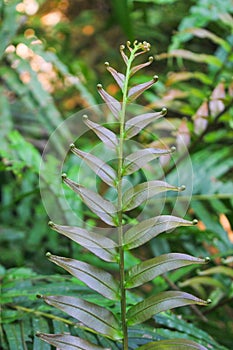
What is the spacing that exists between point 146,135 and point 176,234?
11.3 inches

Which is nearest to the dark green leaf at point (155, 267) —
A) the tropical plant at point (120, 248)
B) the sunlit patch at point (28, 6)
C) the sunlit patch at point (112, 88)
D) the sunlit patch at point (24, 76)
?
the tropical plant at point (120, 248)

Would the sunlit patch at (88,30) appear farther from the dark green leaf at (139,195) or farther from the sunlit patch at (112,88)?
the dark green leaf at (139,195)

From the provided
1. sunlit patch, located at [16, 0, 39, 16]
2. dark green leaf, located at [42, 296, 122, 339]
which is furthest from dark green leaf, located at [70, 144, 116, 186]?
sunlit patch, located at [16, 0, 39, 16]

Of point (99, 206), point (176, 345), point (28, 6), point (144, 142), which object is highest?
point (28, 6)

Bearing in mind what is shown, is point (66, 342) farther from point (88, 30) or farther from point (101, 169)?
point (88, 30)

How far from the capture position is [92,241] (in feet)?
1.53

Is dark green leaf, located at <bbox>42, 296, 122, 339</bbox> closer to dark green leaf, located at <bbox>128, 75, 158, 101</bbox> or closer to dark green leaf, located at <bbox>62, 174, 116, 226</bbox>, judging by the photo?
dark green leaf, located at <bbox>62, 174, 116, 226</bbox>

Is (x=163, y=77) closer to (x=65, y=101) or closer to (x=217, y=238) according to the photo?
(x=65, y=101)

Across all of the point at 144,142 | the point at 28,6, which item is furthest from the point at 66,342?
the point at 28,6

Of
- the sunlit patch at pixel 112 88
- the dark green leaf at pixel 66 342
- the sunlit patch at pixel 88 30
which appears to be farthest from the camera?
the sunlit patch at pixel 88 30

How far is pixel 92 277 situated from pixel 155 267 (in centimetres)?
5

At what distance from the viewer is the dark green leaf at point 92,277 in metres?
0.46

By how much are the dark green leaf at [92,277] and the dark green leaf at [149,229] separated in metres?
0.03

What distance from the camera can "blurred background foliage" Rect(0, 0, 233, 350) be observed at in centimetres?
70
